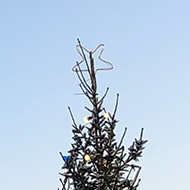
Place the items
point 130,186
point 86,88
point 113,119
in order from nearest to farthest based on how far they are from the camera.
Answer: point 130,186
point 113,119
point 86,88

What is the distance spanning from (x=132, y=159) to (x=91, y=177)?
0.31 metres

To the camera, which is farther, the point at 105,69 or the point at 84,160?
the point at 105,69

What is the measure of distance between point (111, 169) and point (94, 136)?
0.85 feet

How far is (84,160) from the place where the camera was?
2.29 metres

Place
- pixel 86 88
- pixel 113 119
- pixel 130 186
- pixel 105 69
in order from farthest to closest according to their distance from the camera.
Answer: pixel 105 69 → pixel 86 88 → pixel 113 119 → pixel 130 186

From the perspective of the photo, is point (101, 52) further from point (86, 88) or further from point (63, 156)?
point (63, 156)

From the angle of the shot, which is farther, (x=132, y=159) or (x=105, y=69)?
(x=105, y=69)

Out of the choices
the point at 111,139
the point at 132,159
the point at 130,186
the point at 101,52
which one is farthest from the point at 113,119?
the point at 101,52

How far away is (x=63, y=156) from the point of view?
91.2 inches

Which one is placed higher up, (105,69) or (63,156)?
(105,69)

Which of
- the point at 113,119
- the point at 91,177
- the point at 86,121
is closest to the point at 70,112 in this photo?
→ the point at 86,121

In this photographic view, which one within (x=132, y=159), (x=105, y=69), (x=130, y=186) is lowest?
(x=130, y=186)

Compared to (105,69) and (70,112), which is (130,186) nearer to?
(70,112)

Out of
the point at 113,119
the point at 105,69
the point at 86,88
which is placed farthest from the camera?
the point at 105,69
